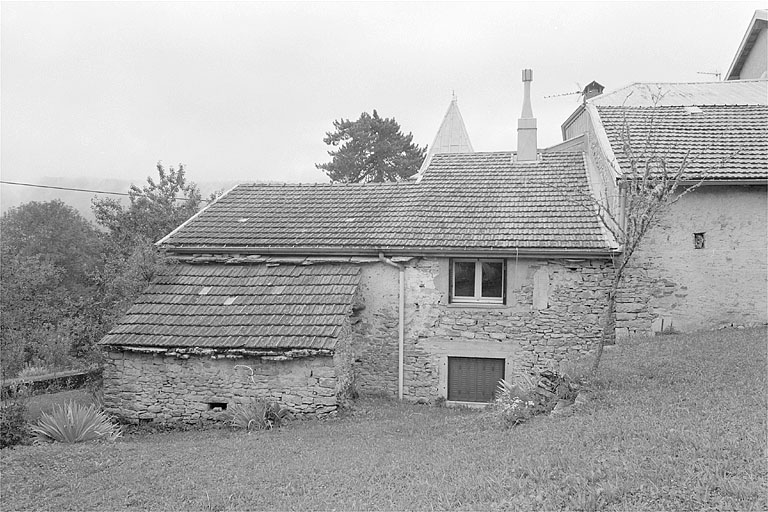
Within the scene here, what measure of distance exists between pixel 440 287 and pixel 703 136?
24.5 feet

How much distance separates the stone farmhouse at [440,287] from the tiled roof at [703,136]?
0.18 feet

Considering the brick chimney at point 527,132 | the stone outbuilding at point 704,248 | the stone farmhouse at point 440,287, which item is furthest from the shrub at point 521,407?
the brick chimney at point 527,132

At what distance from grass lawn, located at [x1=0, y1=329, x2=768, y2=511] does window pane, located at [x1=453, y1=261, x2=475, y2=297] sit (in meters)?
3.48

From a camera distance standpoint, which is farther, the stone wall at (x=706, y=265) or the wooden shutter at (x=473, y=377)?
the wooden shutter at (x=473, y=377)

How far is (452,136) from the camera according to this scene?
2589cm

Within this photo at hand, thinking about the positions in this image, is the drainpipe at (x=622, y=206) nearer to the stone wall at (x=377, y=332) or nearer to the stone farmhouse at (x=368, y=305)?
the stone farmhouse at (x=368, y=305)

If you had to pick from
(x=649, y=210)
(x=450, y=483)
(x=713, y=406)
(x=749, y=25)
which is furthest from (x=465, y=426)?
(x=749, y=25)

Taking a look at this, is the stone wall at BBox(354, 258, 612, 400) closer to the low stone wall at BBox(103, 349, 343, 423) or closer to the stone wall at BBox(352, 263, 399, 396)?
the stone wall at BBox(352, 263, 399, 396)

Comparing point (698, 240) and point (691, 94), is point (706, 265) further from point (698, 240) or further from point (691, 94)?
point (691, 94)

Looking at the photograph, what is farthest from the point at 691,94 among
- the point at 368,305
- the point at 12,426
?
the point at 12,426

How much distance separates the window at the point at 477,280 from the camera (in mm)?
12609

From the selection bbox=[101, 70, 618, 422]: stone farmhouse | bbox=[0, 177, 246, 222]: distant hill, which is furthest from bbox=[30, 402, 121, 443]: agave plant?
bbox=[0, 177, 246, 222]: distant hill

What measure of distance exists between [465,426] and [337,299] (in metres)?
4.10

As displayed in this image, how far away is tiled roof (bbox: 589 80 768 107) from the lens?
48.6ft
